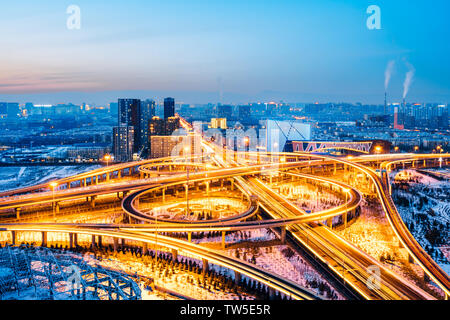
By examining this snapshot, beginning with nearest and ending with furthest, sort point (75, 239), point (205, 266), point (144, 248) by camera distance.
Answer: point (205, 266) < point (144, 248) < point (75, 239)

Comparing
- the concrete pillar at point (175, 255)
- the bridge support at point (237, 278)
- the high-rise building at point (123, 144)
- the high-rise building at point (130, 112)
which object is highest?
the high-rise building at point (130, 112)

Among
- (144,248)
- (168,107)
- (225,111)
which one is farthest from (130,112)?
(144,248)

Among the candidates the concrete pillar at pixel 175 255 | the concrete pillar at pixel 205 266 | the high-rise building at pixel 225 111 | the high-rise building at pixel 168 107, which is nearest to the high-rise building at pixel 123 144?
the high-rise building at pixel 168 107

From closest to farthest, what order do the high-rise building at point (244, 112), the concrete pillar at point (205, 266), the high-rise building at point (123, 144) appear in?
the concrete pillar at point (205, 266) → the high-rise building at point (123, 144) → the high-rise building at point (244, 112)

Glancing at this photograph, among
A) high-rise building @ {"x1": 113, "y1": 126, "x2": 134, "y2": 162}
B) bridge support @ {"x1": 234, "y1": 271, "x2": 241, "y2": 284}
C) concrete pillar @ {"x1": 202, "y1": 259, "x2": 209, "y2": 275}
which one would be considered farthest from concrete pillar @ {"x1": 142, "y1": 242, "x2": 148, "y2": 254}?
high-rise building @ {"x1": 113, "y1": 126, "x2": 134, "y2": 162}

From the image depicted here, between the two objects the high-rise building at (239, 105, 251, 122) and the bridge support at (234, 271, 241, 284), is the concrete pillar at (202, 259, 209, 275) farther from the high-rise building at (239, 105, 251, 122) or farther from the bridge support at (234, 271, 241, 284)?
the high-rise building at (239, 105, 251, 122)

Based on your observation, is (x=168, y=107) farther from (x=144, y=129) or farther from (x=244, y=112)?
(x=244, y=112)

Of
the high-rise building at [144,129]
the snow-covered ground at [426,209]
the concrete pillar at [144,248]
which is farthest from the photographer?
the high-rise building at [144,129]

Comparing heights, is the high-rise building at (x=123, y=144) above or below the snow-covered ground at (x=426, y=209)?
above

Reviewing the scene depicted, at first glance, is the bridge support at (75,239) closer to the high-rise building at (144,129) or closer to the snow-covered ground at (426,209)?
the snow-covered ground at (426,209)

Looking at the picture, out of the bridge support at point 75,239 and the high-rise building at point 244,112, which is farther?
the high-rise building at point 244,112
